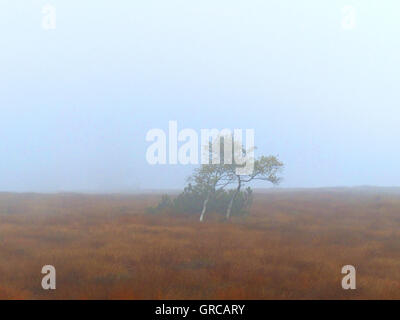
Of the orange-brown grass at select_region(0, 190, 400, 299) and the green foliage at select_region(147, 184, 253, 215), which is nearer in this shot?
the orange-brown grass at select_region(0, 190, 400, 299)

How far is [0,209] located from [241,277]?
27485 millimetres

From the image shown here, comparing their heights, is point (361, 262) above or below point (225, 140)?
below

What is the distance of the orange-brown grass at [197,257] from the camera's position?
1051 centimetres

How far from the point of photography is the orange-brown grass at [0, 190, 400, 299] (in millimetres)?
10508

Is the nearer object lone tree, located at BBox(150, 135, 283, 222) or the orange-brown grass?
the orange-brown grass

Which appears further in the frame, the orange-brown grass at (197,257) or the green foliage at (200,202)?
the green foliage at (200,202)

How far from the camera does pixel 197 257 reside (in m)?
14.2

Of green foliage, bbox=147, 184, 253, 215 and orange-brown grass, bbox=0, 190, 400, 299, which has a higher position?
green foliage, bbox=147, 184, 253, 215

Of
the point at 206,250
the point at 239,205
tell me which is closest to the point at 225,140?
the point at 239,205

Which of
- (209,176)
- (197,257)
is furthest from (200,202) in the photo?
(197,257)

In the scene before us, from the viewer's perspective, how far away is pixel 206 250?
1531cm
